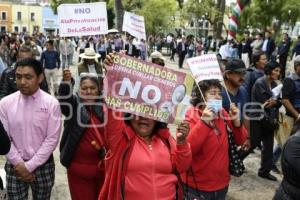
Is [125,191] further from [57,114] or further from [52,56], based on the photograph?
[52,56]

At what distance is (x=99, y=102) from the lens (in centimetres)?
401

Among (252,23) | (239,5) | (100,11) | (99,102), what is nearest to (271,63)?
(100,11)

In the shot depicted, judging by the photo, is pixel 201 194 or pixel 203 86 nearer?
pixel 201 194

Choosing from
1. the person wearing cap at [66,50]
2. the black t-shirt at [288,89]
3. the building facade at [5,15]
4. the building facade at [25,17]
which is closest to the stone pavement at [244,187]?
the black t-shirt at [288,89]

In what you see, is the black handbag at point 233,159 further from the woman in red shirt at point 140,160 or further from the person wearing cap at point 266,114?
the person wearing cap at point 266,114

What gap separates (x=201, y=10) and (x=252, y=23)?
4126mm

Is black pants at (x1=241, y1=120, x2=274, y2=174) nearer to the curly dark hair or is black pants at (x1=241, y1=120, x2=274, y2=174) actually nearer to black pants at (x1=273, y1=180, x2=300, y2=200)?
the curly dark hair

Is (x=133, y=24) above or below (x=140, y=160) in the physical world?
above

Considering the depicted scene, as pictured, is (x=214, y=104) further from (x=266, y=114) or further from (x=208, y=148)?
(x=266, y=114)

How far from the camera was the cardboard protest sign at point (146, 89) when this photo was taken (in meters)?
3.02

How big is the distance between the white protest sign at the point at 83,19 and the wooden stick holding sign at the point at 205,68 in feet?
6.95

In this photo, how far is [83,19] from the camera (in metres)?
6.11

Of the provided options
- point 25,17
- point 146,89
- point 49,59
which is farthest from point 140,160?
point 25,17

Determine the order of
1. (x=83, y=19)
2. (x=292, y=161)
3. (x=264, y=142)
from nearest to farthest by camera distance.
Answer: (x=292, y=161) < (x=83, y=19) < (x=264, y=142)
